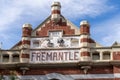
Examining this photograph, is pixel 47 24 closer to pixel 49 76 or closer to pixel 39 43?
pixel 39 43

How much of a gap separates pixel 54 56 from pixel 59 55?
1.36 feet

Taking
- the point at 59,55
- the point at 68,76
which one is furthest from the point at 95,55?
the point at 59,55

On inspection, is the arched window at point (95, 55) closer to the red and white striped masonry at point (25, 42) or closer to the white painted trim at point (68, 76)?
the white painted trim at point (68, 76)

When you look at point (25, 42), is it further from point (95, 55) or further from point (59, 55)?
point (95, 55)

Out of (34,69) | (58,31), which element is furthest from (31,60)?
(58,31)

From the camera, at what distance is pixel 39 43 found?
32219mm

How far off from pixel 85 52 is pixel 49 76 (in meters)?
3.45

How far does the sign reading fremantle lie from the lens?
31336mm

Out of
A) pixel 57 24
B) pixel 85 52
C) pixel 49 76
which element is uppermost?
pixel 57 24

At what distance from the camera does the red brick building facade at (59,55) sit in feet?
101

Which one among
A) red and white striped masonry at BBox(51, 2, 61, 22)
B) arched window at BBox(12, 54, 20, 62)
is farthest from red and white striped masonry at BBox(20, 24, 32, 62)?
red and white striped masonry at BBox(51, 2, 61, 22)

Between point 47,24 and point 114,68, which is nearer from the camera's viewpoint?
point 114,68

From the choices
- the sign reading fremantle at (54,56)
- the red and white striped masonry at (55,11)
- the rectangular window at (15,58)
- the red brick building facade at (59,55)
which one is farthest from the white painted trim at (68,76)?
the red and white striped masonry at (55,11)

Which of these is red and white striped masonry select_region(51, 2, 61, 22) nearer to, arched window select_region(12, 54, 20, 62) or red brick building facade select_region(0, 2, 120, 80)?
red brick building facade select_region(0, 2, 120, 80)
